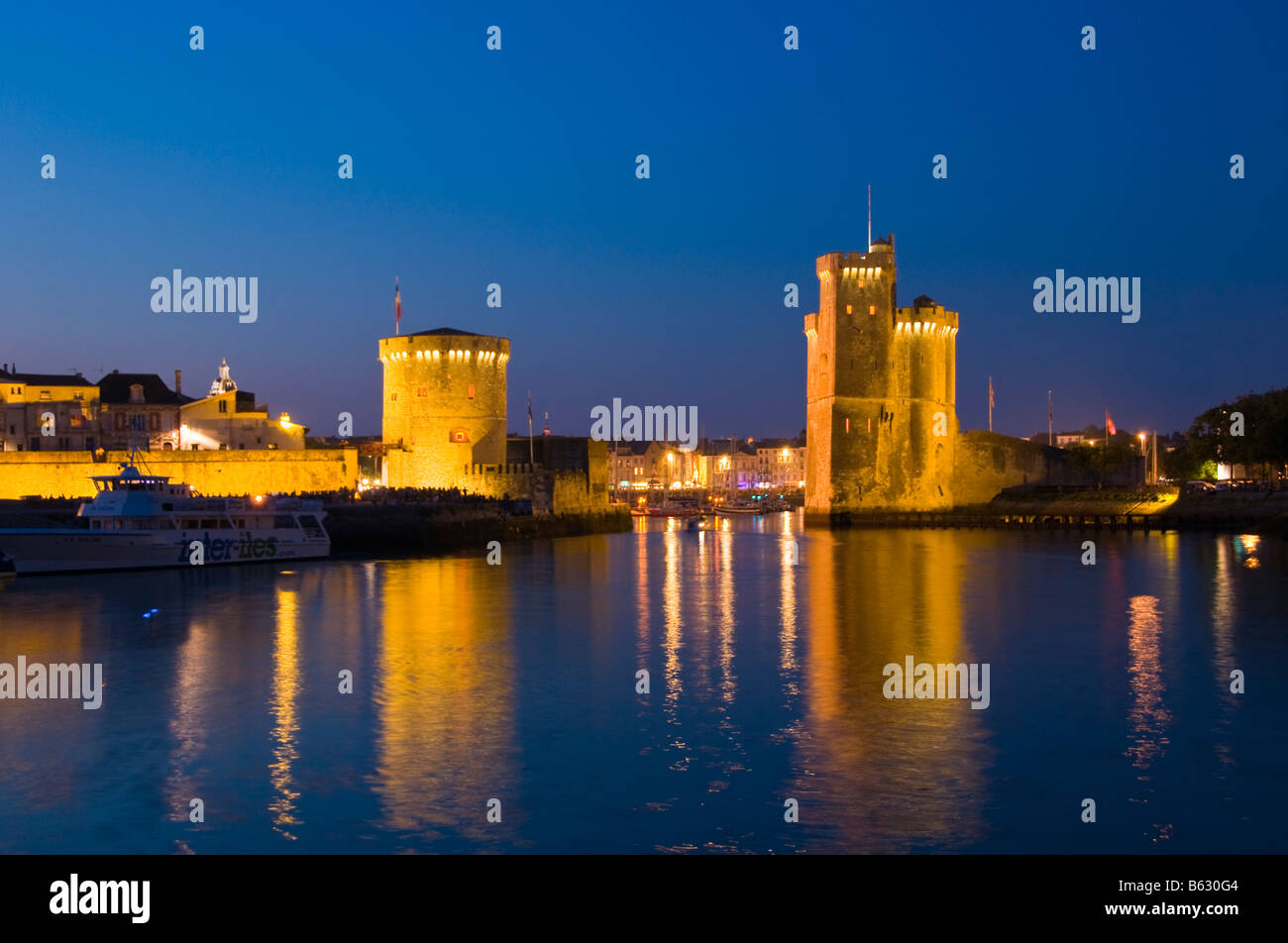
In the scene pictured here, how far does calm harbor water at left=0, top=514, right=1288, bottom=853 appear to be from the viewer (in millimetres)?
7664

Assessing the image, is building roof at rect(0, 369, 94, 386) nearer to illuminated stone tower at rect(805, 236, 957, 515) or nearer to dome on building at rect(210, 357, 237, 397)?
dome on building at rect(210, 357, 237, 397)

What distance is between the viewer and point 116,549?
2553cm

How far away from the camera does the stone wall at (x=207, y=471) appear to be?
37.6m

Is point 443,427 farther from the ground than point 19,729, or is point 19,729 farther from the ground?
point 443,427

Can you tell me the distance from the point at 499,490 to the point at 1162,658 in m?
29.0

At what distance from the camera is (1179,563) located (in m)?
27.5

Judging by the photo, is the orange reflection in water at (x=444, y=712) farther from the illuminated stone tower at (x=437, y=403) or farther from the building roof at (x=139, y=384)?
the building roof at (x=139, y=384)

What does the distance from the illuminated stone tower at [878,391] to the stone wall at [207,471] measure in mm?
17601

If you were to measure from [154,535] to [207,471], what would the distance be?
12669 mm

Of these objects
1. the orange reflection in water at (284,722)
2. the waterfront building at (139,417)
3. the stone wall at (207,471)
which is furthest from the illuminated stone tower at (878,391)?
the orange reflection in water at (284,722)

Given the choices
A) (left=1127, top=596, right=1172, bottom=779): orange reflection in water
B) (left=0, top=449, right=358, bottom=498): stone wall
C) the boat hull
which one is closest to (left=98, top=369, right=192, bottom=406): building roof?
(left=0, top=449, right=358, bottom=498): stone wall
